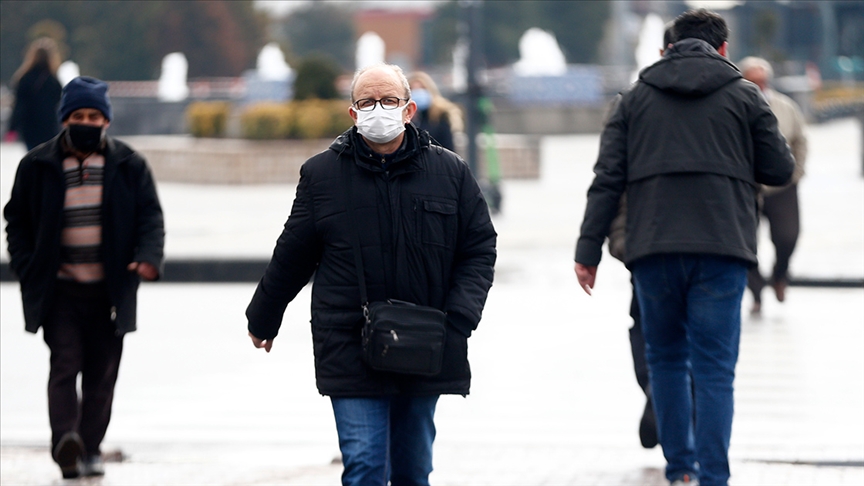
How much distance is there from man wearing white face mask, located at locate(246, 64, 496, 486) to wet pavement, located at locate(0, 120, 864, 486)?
1.57 metres

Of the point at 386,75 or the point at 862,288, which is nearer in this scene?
the point at 386,75

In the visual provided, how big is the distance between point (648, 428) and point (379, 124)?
230 centimetres

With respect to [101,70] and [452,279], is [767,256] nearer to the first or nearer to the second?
[452,279]

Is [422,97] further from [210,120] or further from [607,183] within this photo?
[210,120]

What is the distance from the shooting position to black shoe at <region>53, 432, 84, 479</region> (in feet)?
18.9

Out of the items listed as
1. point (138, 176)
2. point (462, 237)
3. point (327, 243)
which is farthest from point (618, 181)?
point (138, 176)

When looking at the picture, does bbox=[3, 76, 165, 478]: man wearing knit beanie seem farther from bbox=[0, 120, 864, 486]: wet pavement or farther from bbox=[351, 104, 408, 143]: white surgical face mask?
bbox=[351, 104, 408, 143]: white surgical face mask

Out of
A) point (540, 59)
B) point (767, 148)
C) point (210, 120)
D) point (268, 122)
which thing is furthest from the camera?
point (540, 59)

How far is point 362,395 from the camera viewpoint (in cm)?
423

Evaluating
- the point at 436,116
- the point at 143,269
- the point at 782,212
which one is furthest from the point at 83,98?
the point at 782,212

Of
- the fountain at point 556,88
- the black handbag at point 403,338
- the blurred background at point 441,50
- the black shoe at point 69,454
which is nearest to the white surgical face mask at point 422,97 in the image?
the black shoe at point 69,454

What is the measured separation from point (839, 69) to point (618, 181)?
73303 mm

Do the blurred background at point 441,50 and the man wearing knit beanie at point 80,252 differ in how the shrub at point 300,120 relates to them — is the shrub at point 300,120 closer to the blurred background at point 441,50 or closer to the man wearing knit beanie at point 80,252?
the blurred background at point 441,50

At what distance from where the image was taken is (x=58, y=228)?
5852mm
